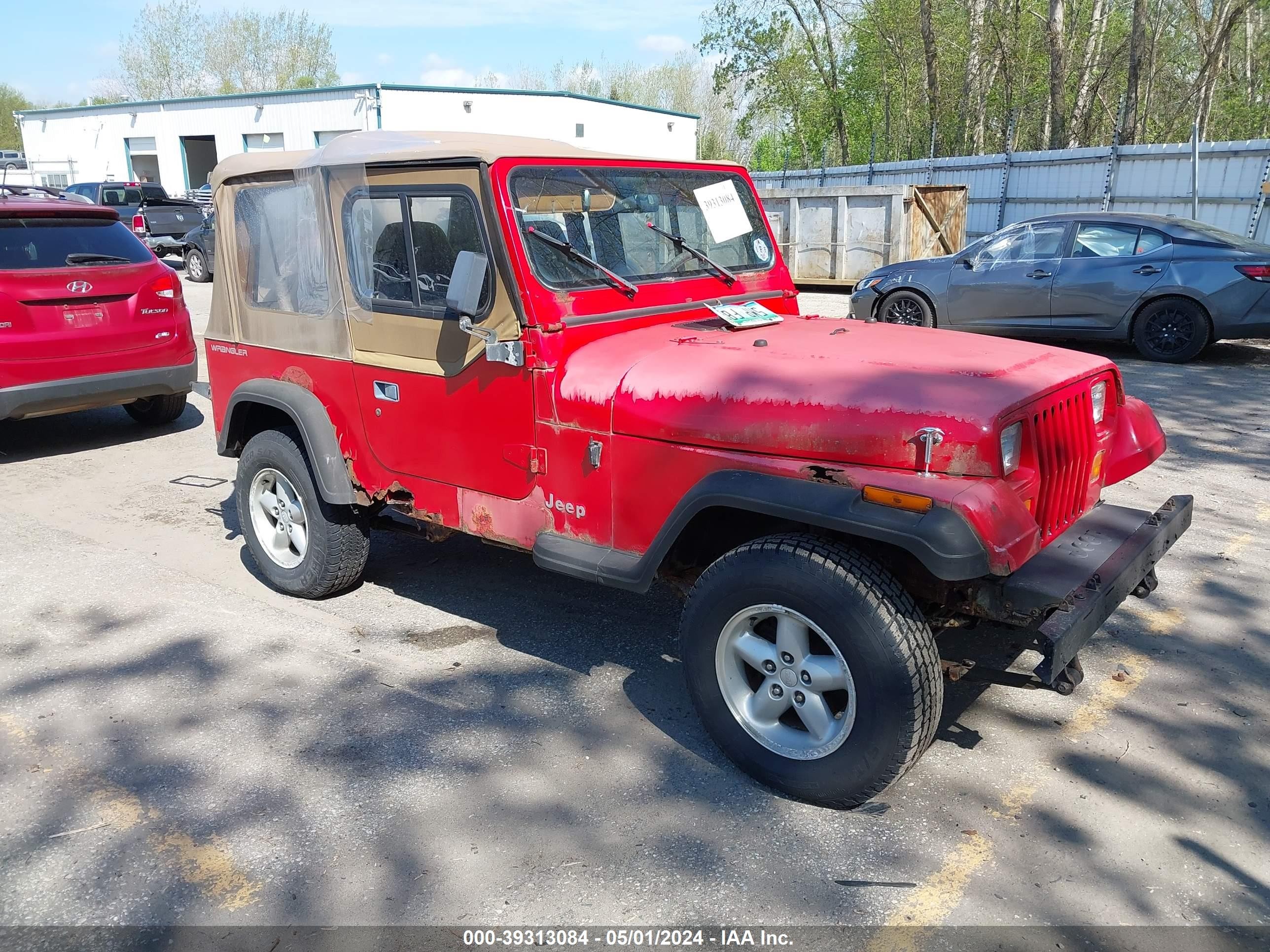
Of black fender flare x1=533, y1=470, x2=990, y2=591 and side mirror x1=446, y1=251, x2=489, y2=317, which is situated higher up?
side mirror x1=446, y1=251, x2=489, y2=317

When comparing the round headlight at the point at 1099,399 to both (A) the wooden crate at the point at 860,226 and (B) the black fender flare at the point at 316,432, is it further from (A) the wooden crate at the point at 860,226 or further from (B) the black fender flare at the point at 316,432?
(A) the wooden crate at the point at 860,226

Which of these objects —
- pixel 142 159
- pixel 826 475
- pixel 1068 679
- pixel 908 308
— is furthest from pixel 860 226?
pixel 142 159

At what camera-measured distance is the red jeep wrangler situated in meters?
2.80

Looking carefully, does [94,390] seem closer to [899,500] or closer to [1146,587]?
[899,500]

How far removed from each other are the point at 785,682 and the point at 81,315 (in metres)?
6.30

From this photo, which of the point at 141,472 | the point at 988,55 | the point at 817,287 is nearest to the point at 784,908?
the point at 141,472

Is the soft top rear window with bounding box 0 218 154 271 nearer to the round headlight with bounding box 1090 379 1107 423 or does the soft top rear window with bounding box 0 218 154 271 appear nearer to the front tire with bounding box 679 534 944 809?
the front tire with bounding box 679 534 944 809

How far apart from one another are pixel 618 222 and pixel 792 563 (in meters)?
1.72

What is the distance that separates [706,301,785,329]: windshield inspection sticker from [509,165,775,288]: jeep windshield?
28cm

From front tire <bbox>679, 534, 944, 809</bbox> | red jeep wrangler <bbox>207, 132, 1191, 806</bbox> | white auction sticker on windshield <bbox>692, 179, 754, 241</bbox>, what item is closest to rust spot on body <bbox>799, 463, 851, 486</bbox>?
red jeep wrangler <bbox>207, 132, 1191, 806</bbox>

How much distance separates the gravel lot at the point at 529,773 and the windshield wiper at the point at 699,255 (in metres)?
1.56

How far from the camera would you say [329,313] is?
4.19 meters

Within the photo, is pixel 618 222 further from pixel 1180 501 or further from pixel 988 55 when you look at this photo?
pixel 988 55

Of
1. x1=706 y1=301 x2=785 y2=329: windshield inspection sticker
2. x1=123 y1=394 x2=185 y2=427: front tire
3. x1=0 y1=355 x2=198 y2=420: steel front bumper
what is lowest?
x1=123 y1=394 x2=185 y2=427: front tire
